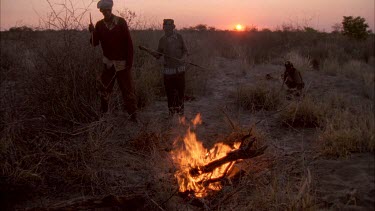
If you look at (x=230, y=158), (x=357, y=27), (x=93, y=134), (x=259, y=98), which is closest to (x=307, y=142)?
(x=230, y=158)

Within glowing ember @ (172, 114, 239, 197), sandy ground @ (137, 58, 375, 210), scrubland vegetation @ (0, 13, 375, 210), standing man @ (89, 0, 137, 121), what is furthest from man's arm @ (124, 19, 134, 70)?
glowing ember @ (172, 114, 239, 197)

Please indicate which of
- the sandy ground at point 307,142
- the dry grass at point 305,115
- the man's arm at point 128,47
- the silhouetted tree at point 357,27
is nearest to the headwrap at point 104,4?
the man's arm at point 128,47

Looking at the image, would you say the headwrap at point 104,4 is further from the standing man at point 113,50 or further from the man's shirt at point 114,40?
the man's shirt at point 114,40

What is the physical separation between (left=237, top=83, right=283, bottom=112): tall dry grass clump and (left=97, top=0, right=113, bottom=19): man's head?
3.19 m

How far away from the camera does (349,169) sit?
4309 mm

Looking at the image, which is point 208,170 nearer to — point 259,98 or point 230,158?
point 230,158

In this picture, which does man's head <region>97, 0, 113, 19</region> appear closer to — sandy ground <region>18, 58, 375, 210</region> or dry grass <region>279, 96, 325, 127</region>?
sandy ground <region>18, 58, 375, 210</region>

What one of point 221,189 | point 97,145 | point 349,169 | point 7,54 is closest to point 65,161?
point 97,145

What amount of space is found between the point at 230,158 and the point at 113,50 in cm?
293

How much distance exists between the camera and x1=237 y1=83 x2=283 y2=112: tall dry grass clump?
25.2 feet

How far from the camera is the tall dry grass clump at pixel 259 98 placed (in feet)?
25.2

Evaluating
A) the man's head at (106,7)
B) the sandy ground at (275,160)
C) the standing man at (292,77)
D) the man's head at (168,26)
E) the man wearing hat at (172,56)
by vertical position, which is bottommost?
the sandy ground at (275,160)

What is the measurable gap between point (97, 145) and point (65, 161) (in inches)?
14.6

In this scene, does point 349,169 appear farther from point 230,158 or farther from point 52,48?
point 52,48
